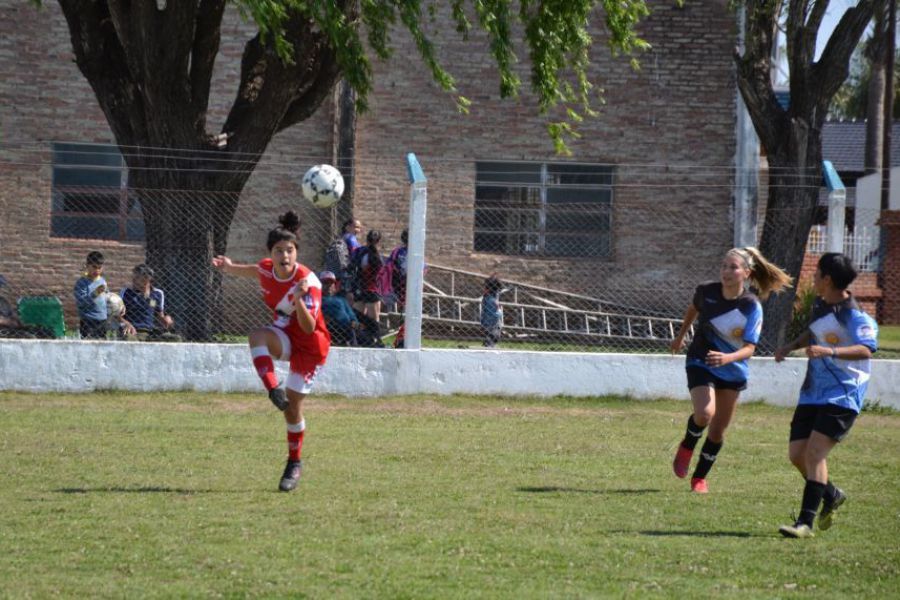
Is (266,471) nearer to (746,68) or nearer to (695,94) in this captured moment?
(746,68)

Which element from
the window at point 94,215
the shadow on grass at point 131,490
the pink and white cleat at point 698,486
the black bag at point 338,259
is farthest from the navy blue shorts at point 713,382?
the window at point 94,215

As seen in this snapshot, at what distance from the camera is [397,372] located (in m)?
14.6

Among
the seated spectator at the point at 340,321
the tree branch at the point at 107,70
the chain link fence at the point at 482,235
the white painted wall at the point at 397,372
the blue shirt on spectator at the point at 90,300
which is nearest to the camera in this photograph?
the white painted wall at the point at 397,372

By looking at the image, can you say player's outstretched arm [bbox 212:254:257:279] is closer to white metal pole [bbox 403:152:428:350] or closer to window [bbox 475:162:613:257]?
white metal pole [bbox 403:152:428:350]

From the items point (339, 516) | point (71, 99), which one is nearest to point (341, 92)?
point (71, 99)

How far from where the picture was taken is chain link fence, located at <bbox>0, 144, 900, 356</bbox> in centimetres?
1866

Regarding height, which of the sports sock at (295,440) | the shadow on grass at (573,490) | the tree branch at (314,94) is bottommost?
the shadow on grass at (573,490)

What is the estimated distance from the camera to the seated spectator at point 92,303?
1491 centimetres

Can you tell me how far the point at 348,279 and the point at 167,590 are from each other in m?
11.6

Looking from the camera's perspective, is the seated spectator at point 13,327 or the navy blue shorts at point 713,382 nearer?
the navy blue shorts at point 713,382

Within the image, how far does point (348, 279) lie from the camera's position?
56.8 ft

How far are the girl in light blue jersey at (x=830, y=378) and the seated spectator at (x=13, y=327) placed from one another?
32.6ft

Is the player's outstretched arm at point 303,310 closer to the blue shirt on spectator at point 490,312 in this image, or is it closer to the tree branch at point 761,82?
the blue shirt on spectator at point 490,312

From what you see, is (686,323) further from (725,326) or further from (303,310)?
(303,310)
